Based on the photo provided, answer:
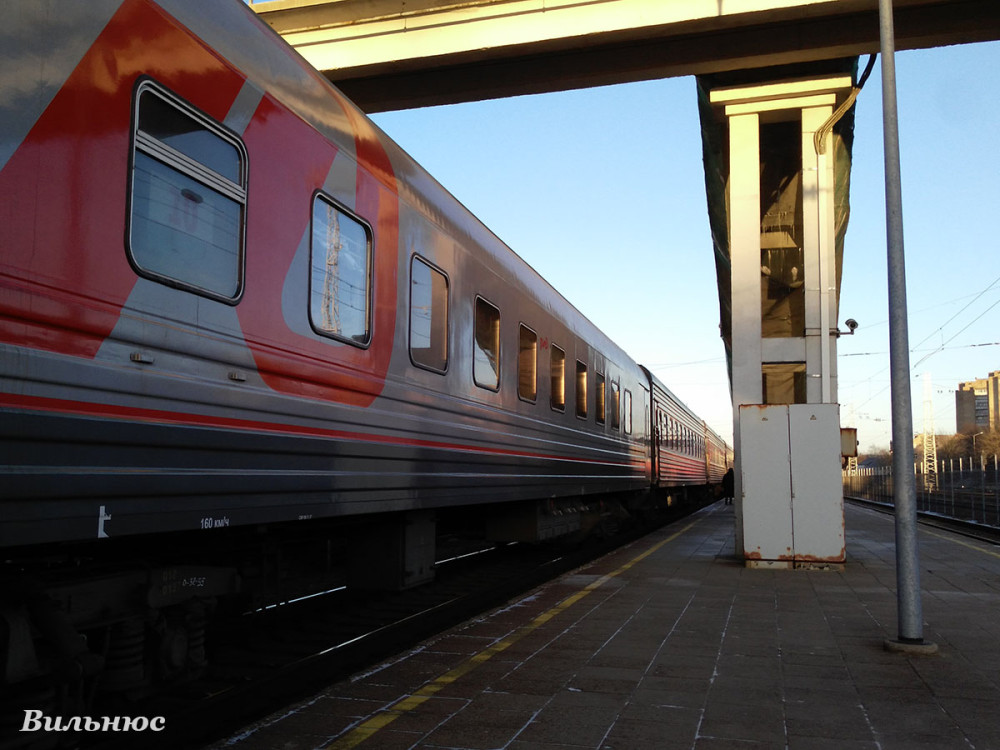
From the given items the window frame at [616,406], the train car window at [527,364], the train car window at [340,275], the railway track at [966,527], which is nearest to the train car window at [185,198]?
the train car window at [340,275]

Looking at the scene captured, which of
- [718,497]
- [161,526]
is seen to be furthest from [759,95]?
[718,497]

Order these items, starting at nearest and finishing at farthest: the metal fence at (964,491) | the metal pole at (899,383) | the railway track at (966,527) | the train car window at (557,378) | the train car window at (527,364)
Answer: the metal pole at (899,383) → the train car window at (527,364) → the train car window at (557,378) → the railway track at (966,527) → the metal fence at (964,491)

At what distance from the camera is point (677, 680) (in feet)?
16.5

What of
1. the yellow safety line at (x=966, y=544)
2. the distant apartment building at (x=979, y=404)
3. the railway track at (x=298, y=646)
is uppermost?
the distant apartment building at (x=979, y=404)

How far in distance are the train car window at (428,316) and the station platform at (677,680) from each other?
1967 mm

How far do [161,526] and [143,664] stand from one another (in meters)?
1.06

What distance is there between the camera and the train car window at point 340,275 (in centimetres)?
511

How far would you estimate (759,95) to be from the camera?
12.2 m

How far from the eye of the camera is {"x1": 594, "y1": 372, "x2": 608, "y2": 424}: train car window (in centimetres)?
1277

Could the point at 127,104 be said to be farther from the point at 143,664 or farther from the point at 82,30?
the point at 143,664

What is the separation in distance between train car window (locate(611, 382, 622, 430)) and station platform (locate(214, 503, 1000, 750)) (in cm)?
540

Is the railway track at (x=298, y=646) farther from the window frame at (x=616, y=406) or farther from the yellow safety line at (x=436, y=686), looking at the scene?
the window frame at (x=616, y=406)

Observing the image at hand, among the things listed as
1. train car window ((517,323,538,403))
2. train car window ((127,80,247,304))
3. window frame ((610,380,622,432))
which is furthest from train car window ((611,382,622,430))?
train car window ((127,80,247,304))

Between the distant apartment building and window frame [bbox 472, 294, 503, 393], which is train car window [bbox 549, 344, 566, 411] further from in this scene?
the distant apartment building
